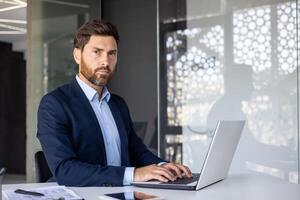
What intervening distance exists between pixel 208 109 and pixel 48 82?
1.74m

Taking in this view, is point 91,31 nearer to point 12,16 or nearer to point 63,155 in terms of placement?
point 63,155

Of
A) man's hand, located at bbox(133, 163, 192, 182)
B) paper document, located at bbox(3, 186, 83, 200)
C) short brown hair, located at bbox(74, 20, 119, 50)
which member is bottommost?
paper document, located at bbox(3, 186, 83, 200)

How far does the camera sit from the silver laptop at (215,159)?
1633 millimetres

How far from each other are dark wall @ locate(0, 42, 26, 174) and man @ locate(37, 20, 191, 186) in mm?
5763

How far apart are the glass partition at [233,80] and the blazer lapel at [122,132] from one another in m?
1.92

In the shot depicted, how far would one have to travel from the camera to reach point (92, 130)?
203 centimetres

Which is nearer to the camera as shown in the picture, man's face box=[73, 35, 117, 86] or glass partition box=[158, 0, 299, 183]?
man's face box=[73, 35, 117, 86]

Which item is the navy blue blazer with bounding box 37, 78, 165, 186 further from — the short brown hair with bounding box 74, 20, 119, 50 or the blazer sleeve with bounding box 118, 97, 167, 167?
the short brown hair with bounding box 74, 20, 119, 50

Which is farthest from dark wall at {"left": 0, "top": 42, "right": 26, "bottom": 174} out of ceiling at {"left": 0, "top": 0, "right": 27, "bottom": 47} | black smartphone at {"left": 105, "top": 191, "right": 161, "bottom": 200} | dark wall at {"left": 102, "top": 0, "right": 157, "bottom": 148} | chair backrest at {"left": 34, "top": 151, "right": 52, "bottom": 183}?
black smartphone at {"left": 105, "top": 191, "right": 161, "bottom": 200}

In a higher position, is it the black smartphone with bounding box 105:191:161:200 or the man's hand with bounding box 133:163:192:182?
the man's hand with bounding box 133:163:192:182

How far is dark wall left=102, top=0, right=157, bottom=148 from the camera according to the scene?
4.82 m

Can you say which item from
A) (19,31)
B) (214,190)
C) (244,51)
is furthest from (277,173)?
(19,31)

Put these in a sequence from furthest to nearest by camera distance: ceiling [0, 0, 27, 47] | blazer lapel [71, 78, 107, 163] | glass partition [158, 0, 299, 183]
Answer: ceiling [0, 0, 27, 47]
glass partition [158, 0, 299, 183]
blazer lapel [71, 78, 107, 163]

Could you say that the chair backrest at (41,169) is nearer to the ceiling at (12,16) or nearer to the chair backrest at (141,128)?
the chair backrest at (141,128)
